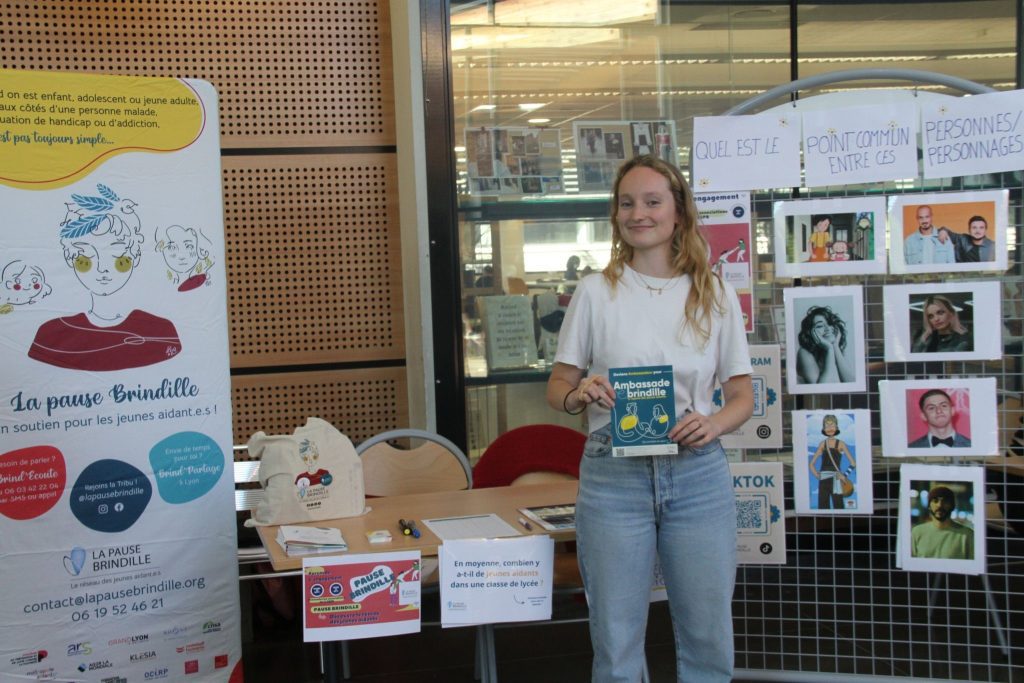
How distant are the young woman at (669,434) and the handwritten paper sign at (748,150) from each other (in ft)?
2.52

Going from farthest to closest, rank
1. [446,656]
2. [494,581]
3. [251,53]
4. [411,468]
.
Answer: [251,53] < [446,656] < [411,468] < [494,581]

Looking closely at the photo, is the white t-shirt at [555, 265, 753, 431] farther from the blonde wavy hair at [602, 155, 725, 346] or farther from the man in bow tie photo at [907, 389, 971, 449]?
the man in bow tie photo at [907, 389, 971, 449]

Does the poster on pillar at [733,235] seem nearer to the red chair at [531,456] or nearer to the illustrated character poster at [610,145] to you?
the red chair at [531,456]

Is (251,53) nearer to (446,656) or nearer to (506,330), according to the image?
(506,330)

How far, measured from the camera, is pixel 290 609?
446 centimetres

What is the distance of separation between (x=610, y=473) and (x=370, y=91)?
2726 millimetres

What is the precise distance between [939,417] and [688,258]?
1.26 meters

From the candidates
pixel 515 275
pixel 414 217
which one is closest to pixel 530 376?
pixel 515 275

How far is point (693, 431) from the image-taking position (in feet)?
7.91

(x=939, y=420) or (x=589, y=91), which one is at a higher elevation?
(x=589, y=91)

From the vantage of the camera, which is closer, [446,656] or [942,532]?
[942,532]

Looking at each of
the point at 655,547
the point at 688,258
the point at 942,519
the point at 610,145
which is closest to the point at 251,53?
the point at 610,145

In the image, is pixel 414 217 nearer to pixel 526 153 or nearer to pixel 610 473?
pixel 526 153

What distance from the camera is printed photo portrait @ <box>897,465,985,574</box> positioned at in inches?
128
